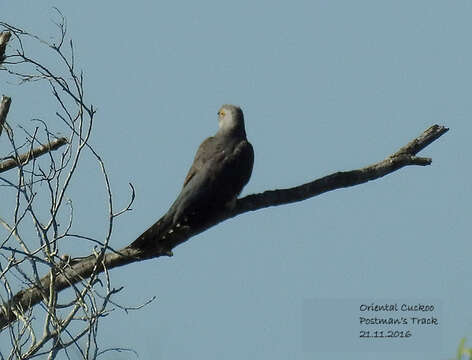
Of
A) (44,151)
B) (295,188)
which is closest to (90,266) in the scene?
(44,151)

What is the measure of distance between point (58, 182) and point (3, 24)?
1.41m

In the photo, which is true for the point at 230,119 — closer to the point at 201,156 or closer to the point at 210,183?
the point at 201,156

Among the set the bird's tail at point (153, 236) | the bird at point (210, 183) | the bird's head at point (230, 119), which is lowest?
the bird's tail at point (153, 236)

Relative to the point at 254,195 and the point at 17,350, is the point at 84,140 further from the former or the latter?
the point at 254,195

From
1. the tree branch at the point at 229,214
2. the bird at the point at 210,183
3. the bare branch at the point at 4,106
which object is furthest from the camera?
the bird at the point at 210,183

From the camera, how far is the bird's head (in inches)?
309

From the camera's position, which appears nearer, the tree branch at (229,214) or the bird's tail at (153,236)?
the tree branch at (229,214)

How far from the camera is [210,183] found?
22.8 feet

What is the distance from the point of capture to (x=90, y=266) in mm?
5820

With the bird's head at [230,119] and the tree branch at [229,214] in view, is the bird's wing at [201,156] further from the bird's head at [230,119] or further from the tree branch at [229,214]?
the tree branch at [229,214]

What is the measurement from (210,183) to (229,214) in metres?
0.31

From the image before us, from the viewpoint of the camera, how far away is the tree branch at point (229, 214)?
5.75 metres

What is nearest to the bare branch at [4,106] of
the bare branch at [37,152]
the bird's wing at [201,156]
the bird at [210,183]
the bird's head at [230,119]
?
the bare branch at [37,152]

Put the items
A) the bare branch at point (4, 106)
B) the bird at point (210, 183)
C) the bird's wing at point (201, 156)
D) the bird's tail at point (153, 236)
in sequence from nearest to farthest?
the bird's tail at point (153, 236), the bare branch at point (4, 106), the bird at point (210, 183), the bird's wing at point (201, 156)
